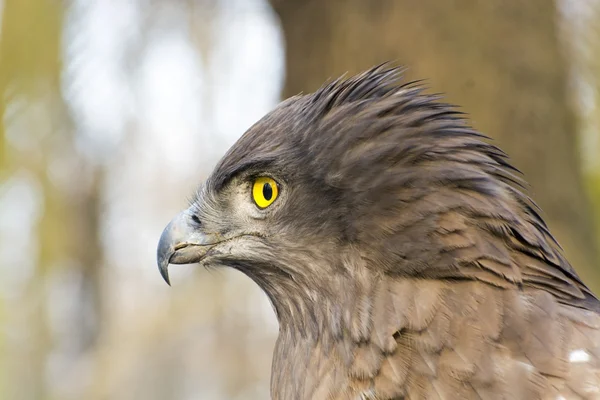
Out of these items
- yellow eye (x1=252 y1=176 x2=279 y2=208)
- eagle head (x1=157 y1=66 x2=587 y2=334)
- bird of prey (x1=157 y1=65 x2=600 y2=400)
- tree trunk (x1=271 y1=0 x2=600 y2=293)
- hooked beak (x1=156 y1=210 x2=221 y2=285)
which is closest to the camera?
bird of prey (x1=157 y1=65 x2=600 y2=400)

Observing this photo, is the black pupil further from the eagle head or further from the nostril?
the nostril

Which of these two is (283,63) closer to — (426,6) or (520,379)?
(426,6)

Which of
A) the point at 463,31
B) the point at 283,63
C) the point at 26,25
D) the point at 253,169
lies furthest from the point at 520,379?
the point at 26,25

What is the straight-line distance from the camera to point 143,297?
9125 mm

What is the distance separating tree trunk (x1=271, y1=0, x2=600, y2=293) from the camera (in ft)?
12.7

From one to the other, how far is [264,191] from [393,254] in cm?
48

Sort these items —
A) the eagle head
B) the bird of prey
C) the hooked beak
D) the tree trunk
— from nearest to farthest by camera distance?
1. the bird of prey
2. the eagle head
3. the hooked beak
4. the tree trunk

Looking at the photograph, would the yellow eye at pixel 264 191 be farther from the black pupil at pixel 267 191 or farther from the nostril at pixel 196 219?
the nostril at pixel 196 219

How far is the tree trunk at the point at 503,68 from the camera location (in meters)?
3.86

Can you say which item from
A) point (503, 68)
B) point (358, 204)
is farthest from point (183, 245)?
point (503, 68)

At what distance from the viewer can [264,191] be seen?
Answer: 7.02ft

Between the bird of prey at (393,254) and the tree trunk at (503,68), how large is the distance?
1.86 meters

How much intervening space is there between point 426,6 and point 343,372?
2.64 meters

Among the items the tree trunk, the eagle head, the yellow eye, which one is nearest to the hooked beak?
the eagle head
